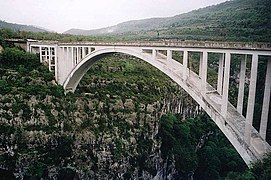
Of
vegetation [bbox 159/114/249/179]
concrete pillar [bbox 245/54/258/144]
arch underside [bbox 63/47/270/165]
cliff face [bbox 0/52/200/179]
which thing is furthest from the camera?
vegetation [bbox 159/114/249/179]

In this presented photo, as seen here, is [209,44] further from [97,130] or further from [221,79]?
[97,130]

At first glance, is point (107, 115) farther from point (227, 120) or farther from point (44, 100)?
point (227, 120)

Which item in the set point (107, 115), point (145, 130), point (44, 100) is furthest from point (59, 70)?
point (145, 130)

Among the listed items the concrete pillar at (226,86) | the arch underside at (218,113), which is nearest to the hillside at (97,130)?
the arch underside at (218,113)

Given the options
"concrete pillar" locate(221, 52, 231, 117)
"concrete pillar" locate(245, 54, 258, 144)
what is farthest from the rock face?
"concrete pillar" locate(245, 54, 258, 144)

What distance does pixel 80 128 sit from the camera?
85.2 feet

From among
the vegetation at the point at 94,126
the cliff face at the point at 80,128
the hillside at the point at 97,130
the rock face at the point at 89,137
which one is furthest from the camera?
the vegetation at the point at 94,126

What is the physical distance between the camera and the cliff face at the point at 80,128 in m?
22.9

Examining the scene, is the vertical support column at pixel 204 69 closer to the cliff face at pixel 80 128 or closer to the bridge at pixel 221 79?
the bridge at pixel 221 79

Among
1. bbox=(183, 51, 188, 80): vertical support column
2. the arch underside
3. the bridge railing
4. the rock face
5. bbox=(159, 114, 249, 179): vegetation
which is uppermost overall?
the bridge railing

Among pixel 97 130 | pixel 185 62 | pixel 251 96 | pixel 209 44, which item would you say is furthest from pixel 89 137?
pixel 251 96

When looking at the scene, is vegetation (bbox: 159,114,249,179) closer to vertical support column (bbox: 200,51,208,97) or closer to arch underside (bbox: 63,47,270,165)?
arch underside (bbox: 63,47,270,165)

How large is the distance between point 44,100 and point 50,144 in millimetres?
4182

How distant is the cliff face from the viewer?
22.9 metres
